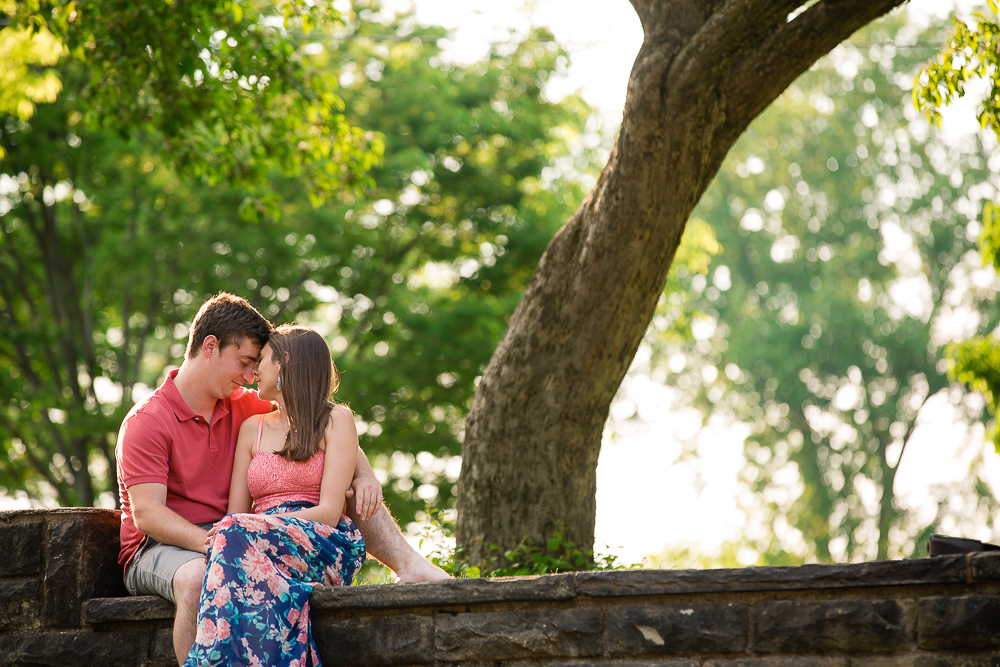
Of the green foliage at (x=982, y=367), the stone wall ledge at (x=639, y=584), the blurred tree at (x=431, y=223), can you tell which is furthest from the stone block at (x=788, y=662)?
the blurred tree at (x=431, y=223)

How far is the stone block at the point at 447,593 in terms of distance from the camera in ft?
10.2

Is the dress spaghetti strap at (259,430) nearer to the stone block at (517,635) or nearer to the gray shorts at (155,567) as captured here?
the gray shorts at (155,567)

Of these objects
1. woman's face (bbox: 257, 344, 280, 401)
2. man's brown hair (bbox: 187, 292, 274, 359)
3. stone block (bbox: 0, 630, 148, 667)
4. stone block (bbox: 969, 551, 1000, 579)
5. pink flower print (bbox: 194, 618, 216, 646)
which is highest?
man's brown hair (bbox: 187, 292, 274, 359)

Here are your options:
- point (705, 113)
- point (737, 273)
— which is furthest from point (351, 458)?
point (737, 273)

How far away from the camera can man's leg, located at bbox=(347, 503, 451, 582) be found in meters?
3.71

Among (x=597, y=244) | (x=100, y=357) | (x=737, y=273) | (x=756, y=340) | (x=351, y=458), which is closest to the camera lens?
(x=351, y=458)

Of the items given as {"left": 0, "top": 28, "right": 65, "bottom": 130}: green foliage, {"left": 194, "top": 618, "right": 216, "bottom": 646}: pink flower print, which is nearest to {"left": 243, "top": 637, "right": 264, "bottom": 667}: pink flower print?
{"left": 194, "top": 618, "right": 216, "bottom": 646}: pink flower print

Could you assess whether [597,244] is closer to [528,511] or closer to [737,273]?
[528,511]

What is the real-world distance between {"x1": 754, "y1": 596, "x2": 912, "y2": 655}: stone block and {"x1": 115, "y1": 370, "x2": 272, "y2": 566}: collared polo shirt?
2.21 meters

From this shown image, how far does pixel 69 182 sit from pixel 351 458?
1065 centimetres

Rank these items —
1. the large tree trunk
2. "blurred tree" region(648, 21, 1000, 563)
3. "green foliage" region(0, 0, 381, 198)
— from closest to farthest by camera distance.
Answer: the large tree trunk
"green foliage" region(0, 0, 381, 198)
"blurred tree" region(648, 21, 1000, 563)

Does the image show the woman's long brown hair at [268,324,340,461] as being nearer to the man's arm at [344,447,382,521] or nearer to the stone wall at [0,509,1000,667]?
the man's arm at [344,447,382,521]

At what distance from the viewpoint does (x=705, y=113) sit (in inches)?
187

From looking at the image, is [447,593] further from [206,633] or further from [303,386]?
[303,386]
